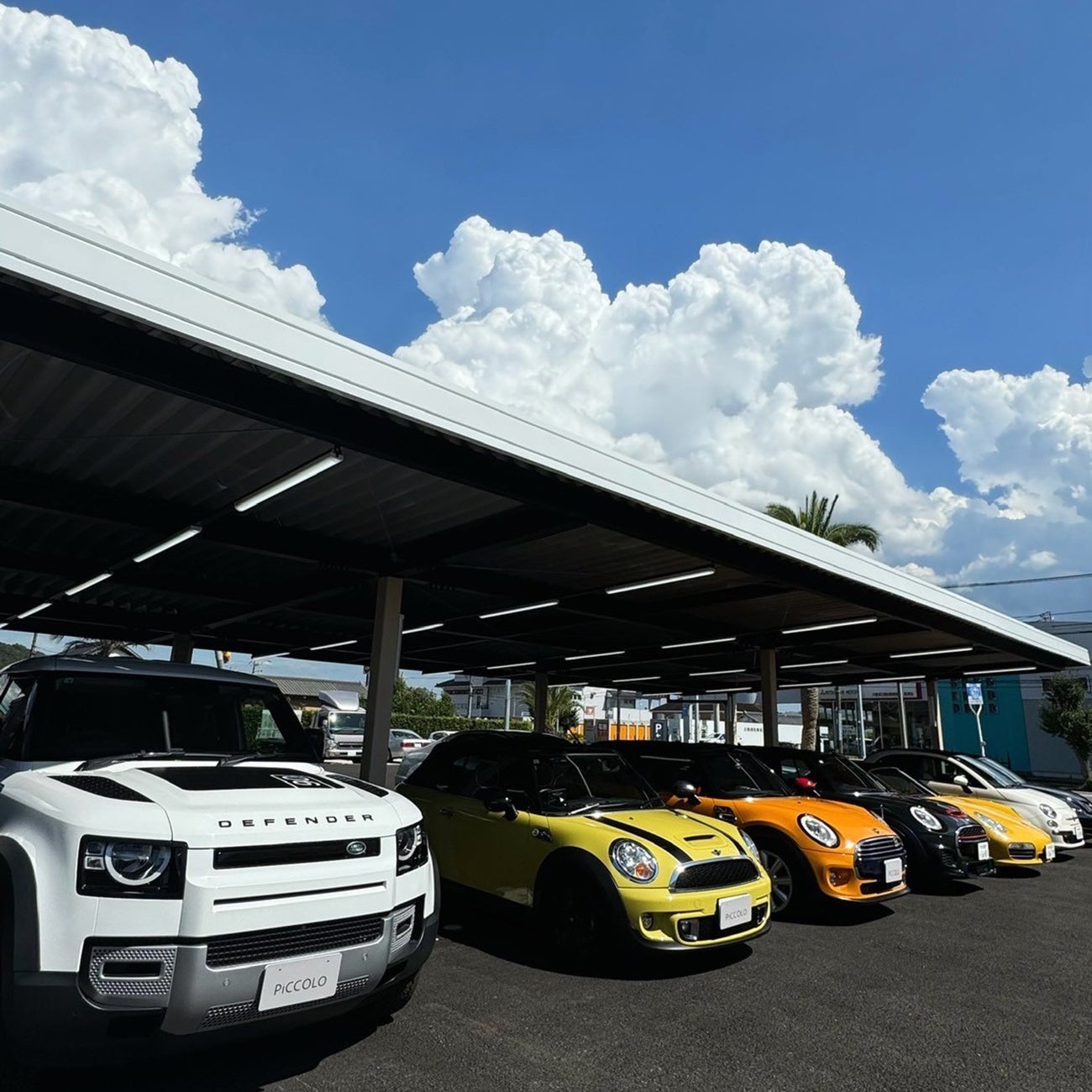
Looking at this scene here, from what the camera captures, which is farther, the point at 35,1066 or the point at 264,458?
the point at 264,458

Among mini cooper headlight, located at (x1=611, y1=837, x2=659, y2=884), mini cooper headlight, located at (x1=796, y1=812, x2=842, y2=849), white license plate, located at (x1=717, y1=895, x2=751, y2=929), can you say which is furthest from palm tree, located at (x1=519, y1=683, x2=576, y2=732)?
mini cooper headlight, located at (x1=611, y1=837, x2=659, y2=884)

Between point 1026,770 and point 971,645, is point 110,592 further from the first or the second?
point 1026,770

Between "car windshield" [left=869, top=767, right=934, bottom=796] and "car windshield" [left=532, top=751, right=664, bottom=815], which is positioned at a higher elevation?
"car windshield" [left=532, top=751, right=664, bottom=815]

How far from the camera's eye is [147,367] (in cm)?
514

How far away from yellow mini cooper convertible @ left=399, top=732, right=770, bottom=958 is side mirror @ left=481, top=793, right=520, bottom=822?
0.8 inches

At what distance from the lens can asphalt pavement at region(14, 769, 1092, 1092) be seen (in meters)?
3.61

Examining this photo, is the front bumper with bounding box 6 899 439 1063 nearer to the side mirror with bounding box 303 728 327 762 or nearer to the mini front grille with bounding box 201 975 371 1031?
the mini front grille with bounding box 201 975 371 1031

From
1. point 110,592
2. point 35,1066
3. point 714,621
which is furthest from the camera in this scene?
point 714,621

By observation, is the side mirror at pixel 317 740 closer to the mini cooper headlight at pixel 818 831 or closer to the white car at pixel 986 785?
the mini cooper headlight at pixel 818 831

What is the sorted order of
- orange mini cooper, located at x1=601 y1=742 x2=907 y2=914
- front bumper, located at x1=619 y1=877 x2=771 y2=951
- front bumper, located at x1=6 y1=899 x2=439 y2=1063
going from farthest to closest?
orange mini cooper, located at x1=601 y1=742 x2=907 y2=914
front bumper, located at x1=619 y1=877 x2=771 y2=951
front bumper, located at x1=6 y1=899 x2=439 y2=1063

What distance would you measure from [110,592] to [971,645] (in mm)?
16795

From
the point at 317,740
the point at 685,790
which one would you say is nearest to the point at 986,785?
the point at 685,790

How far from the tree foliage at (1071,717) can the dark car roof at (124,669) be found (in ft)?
97.1

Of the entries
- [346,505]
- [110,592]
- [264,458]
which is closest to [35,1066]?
[264,458]
